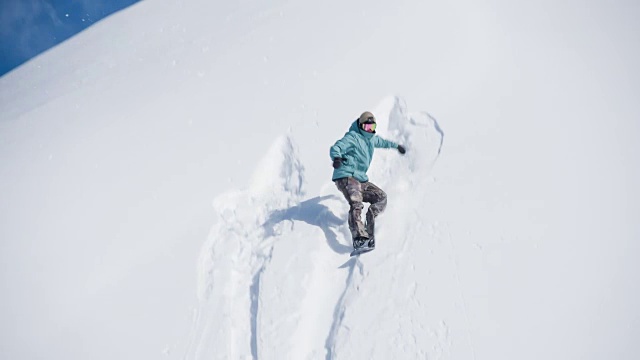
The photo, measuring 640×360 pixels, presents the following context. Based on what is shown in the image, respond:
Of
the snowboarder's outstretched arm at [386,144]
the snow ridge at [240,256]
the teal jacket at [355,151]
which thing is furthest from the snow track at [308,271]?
the teal jacket at [355,151]

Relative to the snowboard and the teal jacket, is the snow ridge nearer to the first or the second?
the teal jacket

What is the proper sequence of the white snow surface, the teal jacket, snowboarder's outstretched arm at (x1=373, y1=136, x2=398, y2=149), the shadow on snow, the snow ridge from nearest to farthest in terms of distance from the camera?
the white snow surface, the snow ridge, the teal jacket, the shadow on snow, snowboarder's outstretched arm at (x1=373, y1=136, x2=398, y2=149)

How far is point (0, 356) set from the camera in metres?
3.92

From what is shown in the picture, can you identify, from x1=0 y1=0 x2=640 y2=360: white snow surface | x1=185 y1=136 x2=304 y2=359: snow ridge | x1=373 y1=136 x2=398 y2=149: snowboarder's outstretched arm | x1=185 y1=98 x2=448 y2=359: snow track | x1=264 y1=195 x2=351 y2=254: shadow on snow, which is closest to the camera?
x1=0 y1=0 x2=640 y2=360: white snow surface

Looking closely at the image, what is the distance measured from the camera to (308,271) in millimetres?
4320

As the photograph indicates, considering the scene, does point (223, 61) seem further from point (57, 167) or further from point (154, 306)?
point (154, 306)

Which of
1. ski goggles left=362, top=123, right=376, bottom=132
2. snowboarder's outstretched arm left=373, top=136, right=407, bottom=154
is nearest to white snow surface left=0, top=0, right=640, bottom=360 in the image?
snowboarder's outstretched arm left=373, top=136, right=407, bottom=154

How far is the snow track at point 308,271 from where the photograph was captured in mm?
3736

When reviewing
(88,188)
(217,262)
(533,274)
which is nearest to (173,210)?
(217,262)

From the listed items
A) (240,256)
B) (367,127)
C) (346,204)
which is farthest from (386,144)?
(240,256)

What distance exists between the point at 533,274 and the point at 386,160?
2.30 meters

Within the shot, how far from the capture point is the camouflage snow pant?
426 centimetres

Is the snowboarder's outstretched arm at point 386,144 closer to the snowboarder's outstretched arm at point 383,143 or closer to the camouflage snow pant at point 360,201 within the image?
the snowboarder's outstretched arm at point 383,143

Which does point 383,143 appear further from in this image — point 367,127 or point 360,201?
point 360,201
